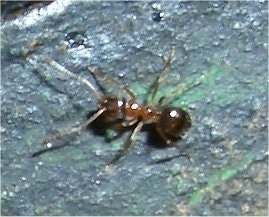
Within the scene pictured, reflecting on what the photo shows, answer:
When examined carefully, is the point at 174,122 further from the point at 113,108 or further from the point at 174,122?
the point at 113,108

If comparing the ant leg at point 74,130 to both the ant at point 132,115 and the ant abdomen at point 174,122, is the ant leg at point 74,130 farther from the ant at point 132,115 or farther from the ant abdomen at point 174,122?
the ant abdomen at point 174,122

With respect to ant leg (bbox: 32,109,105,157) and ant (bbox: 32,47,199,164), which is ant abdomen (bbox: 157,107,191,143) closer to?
ant (bbox: 32,47,199,164)

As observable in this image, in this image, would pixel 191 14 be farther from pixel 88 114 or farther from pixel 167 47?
pixel 88 114

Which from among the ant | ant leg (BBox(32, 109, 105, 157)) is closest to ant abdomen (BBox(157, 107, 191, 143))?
the ant

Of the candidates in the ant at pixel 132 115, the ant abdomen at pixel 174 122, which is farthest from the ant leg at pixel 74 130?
the ant abdomen at pixel 174 122

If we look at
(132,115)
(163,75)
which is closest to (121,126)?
(132,115)
